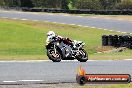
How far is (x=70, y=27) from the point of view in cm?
4097

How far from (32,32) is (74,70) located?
1996cm

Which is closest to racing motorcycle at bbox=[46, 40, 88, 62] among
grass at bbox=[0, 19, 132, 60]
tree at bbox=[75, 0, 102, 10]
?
grass at bbox=[0, 19, 132, 60]

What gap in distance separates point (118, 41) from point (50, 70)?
1258cm

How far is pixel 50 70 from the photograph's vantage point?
539 inches

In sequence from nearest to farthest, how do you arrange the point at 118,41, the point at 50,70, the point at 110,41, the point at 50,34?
1. the point at 50,70
2. the point at 50,34
3. the point at 118,41
4. the point at 110,41

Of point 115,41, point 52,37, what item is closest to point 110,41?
point 115,41

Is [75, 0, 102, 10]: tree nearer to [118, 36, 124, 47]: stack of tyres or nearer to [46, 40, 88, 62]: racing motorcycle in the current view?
[118, 36, 124, 47]: stack of tyres

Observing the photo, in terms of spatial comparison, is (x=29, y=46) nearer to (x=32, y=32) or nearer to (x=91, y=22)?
(x=32, y=32)

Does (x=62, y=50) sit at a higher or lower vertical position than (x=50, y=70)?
higher

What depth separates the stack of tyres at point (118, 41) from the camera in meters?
24.9

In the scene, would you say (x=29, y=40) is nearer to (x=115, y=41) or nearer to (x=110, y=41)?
(x=110, y=41)

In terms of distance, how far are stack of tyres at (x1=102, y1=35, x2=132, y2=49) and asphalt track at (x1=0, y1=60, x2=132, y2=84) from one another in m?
8.41

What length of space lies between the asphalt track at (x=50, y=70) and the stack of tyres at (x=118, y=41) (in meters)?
8.41

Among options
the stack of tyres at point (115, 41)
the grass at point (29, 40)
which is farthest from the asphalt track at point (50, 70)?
the stack of tyres at point (115, 41)
